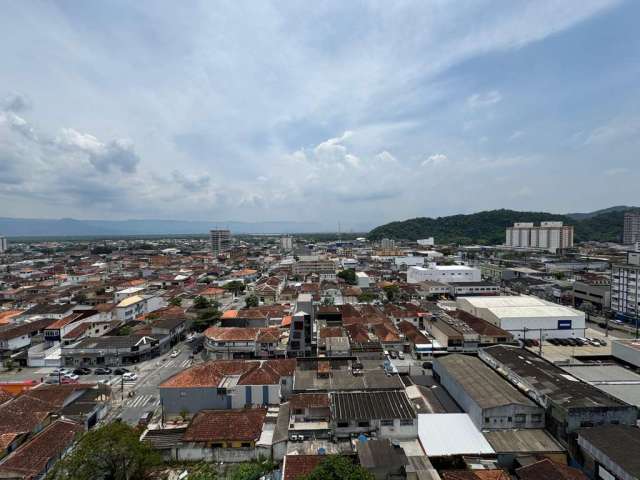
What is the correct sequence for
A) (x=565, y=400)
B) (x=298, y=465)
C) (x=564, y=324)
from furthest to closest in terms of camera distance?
(x=564, y=324), (x=565, y=400), (x=298, y=465)

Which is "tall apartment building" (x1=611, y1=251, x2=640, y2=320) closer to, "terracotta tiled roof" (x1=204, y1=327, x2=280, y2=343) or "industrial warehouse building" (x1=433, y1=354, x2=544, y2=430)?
"industrial warehouse building" (x1=433, y1=354, x2=544, y2=430)

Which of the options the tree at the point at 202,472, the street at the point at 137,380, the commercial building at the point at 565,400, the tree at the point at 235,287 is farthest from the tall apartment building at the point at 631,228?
the tree at the point at 202,472

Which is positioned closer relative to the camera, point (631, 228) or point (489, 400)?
point (489, 400)

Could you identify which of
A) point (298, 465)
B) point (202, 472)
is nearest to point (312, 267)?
point (202, 472)

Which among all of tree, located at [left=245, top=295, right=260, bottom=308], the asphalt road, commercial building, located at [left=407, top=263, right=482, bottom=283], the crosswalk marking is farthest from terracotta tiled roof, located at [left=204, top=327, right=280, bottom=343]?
commercial building, located at [left=407, top=263, right=482, bottom=283]

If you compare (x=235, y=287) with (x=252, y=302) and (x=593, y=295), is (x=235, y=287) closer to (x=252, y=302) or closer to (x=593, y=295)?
(x=252, y=302)

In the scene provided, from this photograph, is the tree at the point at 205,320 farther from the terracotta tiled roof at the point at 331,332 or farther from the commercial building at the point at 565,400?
the commercial building at the point at 565,400
